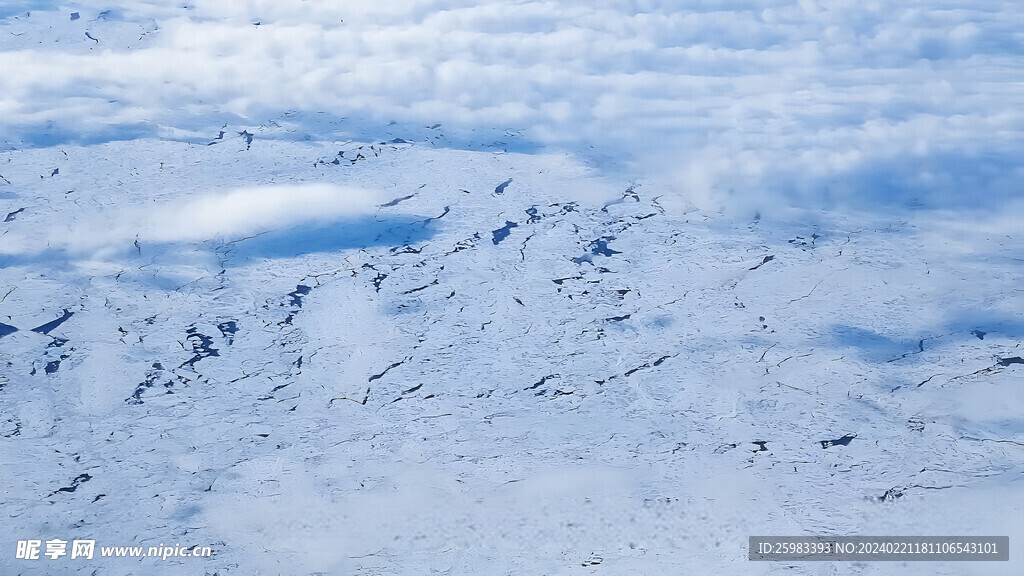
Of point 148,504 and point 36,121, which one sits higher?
point 36,121

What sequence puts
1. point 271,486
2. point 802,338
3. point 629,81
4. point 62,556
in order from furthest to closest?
point 629,81
point 802,338
point 271,486
point 62,556

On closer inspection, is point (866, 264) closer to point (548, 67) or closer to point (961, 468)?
point (961, 468)

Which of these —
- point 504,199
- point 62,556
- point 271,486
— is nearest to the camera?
point 62,556

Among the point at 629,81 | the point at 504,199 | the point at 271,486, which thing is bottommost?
the point at 271,486

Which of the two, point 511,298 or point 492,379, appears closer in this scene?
point 492,379

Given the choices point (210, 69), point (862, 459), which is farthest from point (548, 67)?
point (862, 459)

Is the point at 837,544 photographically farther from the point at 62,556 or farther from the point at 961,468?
the point at 62,556

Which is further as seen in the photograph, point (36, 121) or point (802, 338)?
point (36, 121)
